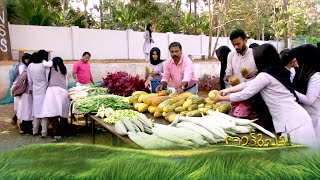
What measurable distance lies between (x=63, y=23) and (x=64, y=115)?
43.8ft

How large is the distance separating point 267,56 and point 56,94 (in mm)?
3924

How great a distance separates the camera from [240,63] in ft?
11.4

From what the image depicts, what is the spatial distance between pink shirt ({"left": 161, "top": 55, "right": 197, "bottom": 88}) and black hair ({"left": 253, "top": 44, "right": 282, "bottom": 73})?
164 centimetres

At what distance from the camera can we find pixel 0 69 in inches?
399

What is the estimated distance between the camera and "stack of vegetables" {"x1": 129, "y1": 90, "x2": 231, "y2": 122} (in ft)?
9.07

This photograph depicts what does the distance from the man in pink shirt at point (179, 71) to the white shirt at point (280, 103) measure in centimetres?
154

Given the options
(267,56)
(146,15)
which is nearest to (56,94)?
(267,56)

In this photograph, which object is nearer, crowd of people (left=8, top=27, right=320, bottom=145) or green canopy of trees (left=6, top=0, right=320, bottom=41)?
crowd of people (left=8, top=27, right=320, bottom=145)

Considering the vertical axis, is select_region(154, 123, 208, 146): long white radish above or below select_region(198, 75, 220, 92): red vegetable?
above

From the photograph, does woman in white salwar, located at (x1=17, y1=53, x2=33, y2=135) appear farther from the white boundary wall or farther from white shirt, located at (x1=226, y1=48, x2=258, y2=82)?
the white boundary wall

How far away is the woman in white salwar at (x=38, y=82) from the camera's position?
5.22 meters

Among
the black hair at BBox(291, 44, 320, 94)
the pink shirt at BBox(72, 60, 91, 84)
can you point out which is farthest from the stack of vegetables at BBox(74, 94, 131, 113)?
the pink shirt at BBox(72, 60, 91, 84)

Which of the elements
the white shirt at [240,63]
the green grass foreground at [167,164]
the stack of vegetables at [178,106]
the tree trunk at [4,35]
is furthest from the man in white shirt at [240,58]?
the tree trunk at [4,35]

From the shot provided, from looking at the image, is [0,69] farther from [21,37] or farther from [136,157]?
[136,157]
